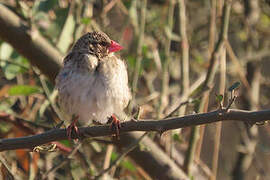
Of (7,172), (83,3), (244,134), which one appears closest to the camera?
(7,172)

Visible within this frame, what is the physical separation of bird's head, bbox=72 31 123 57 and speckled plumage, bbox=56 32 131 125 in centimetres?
→ 5

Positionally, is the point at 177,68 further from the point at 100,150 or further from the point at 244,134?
the point at 100,150

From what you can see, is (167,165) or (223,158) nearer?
(167,165)

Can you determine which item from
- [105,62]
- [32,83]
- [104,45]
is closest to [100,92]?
[105,62]

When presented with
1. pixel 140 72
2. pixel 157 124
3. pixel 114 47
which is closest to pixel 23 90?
pixel 114 47

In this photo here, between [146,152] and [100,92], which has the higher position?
[100,92]

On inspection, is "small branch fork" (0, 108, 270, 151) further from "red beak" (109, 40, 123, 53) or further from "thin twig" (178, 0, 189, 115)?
"thin twig" (178, 0, 189, 115)

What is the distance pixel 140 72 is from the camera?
4.39 metres

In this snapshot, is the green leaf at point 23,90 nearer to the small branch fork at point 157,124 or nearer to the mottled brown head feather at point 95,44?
the mottled brown head feather at point 95,44

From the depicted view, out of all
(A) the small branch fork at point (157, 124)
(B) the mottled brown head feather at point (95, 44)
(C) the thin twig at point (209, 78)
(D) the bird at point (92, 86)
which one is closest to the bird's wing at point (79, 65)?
(D) the bird at point (92, 86)

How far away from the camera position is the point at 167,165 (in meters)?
4.18

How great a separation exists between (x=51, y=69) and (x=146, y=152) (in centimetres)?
103

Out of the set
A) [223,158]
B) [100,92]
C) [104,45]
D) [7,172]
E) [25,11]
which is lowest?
[223,158]

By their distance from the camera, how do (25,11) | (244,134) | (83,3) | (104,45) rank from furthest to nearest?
(244,134) → (83,3) → (25,11) → (104,45)
